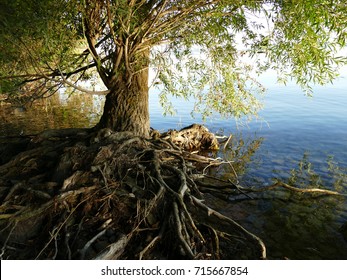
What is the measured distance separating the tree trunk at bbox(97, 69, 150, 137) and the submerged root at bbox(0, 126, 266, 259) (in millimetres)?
2092

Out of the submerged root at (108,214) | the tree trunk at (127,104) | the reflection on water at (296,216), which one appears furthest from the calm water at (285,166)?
the tree trunk at (127,104)

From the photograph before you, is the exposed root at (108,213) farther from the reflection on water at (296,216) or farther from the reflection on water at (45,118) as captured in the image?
the reflection on water at (45,118)

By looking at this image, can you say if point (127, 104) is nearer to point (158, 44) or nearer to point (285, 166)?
point (158, 44)

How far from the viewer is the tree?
750 centimetres

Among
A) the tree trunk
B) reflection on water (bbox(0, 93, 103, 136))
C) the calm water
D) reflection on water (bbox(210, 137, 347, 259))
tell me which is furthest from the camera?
reflection on water (bbox(0, 93, 103, 136))

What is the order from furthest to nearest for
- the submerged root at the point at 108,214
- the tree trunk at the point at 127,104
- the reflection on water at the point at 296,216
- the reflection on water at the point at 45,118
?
1. the reflection on water at the point at 45,118
2. the tree trunk at the point at 127,104
3. the reflection on water at the point at 296,216
4. the submerged root at the point at 108,214

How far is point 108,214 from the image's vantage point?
6.66 meters

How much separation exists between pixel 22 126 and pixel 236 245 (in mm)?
21443

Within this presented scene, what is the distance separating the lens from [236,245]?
21.3 feet

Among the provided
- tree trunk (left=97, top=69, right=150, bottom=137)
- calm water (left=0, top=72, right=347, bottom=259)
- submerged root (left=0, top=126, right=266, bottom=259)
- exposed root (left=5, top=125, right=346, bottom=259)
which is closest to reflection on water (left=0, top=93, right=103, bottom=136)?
calm water (left=0, top=72, right=347, bottom=259)

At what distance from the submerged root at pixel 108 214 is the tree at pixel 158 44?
2.85 m

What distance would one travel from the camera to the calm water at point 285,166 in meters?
7.30

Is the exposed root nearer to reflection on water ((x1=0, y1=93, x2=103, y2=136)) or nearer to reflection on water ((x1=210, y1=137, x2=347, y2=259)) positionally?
reflection on water ((x1=210, y1=137, x2=347, y2=259))

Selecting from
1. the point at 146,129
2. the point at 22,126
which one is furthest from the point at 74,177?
the point at 22,126
